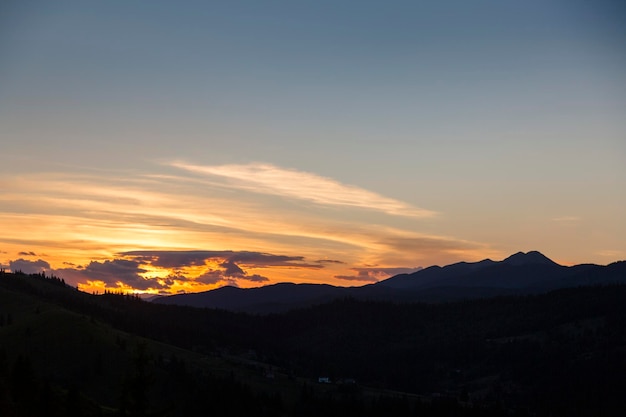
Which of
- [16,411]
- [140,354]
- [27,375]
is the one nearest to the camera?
[140,354]

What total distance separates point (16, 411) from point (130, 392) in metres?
32.5

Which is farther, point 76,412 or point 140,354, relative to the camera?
point 76,412

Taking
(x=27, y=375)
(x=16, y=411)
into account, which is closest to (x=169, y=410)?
(x=16, y=411)

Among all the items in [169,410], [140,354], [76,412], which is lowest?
[76,412]

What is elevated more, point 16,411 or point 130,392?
point 130,392

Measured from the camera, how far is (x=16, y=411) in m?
81.1

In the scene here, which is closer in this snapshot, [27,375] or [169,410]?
[169,410]

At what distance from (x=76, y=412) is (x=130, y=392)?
34.2 m

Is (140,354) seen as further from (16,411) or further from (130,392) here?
(16,411)

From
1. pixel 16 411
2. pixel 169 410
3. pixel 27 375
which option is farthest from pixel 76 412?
pixel 169 410

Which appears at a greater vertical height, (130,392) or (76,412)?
(130,392)

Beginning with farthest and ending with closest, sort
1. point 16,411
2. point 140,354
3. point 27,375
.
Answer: point 27,375 → point 16,411 → point 140,354

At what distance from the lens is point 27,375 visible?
9944cm

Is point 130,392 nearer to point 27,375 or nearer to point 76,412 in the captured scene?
point 76,412
